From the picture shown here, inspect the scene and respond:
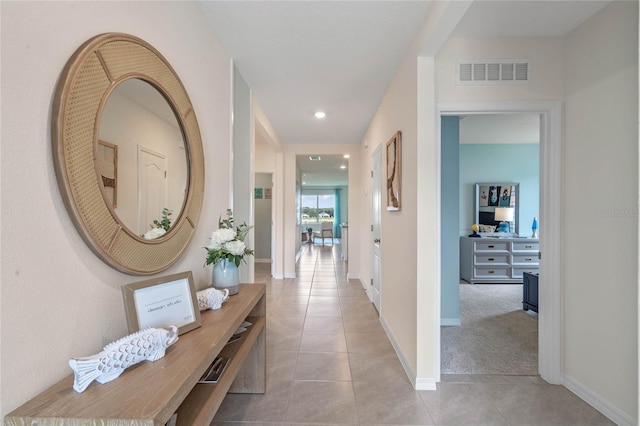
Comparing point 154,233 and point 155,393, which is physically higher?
point 154,233

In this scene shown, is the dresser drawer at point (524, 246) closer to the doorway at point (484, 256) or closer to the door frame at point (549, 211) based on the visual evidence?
the doorway at point (484, 256)

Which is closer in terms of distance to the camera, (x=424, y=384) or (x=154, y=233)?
(x=154, y=233)

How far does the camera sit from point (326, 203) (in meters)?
13.6

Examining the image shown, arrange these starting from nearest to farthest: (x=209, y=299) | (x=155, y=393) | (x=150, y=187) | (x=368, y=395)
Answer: (x=155, y=393) → (x=150, y=187) → (x=209, y=299) → (x=368, y=395)

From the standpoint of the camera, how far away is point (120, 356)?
81cm

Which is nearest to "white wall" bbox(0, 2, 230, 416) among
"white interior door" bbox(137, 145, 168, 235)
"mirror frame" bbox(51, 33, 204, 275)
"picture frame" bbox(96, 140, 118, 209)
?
"mirror frame" bbox(51, 33, 204, 275)

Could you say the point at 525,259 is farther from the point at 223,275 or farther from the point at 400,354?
the point at 223,275

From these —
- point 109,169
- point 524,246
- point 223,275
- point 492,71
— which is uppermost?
point 492,71

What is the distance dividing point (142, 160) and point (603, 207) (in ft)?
8.49

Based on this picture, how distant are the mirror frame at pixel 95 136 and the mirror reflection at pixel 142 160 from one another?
0.11ft

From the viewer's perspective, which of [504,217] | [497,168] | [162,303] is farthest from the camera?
[497,168]

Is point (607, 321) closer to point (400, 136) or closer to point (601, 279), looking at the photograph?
point (601, 279)

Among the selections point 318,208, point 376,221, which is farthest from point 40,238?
point 318,208

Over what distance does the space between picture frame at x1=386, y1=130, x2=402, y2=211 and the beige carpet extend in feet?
4.60
